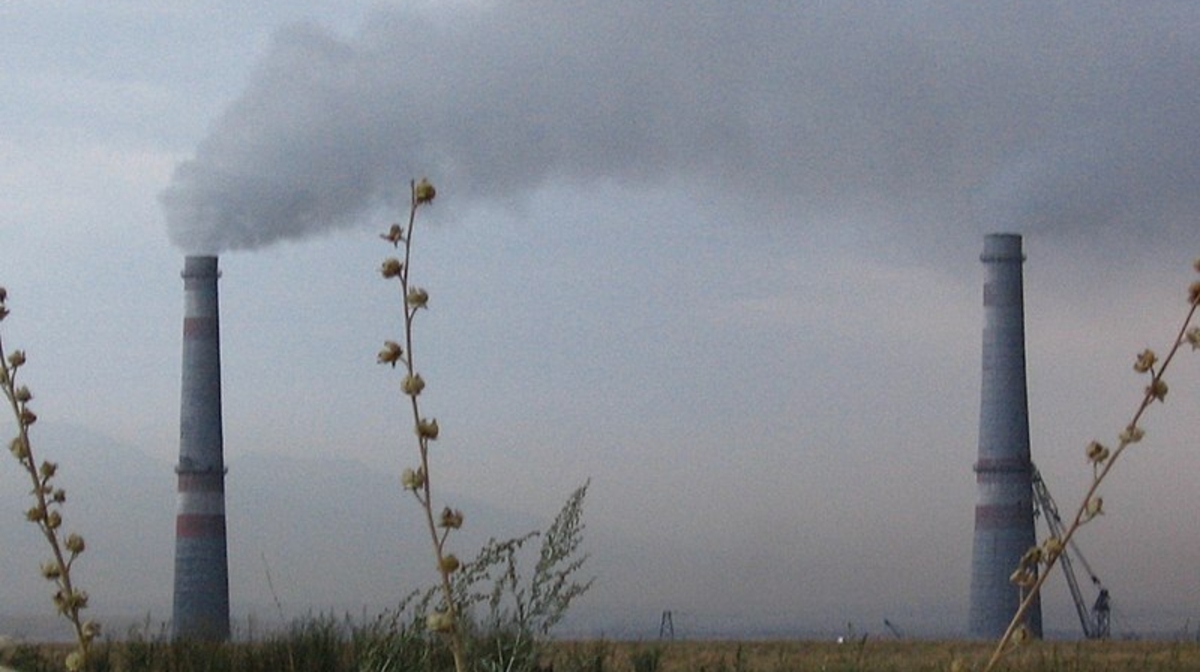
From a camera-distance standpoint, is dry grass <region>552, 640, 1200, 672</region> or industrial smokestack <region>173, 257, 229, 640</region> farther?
industrial smokestack <region>173, 257, 229, 640</region>

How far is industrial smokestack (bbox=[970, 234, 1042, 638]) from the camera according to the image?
3988 cm

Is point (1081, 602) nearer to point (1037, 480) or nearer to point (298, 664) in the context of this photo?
point (1037, 480)

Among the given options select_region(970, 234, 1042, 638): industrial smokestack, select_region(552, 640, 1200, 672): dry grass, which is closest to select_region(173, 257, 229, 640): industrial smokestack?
select_region(970, 234, 1042, 638): industrial smokestack

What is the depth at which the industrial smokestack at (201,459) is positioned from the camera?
4000cm

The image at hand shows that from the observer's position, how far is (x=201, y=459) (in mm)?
40250

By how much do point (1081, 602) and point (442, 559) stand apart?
45772 mm

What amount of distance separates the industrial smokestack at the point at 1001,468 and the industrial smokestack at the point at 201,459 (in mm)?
16170

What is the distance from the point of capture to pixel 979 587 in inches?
1597

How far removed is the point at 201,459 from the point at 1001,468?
1701cm

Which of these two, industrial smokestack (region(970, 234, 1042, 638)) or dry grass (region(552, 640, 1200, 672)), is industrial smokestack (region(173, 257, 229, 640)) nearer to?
industrial smokestack (region(970, 234, 1042, 638))

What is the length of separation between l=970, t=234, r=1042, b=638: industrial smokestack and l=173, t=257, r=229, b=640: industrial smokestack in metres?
16.2

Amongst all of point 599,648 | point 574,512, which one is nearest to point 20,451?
point 574,512

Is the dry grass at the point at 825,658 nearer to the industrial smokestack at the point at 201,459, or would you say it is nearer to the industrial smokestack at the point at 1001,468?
the industrial smokestack at the point at 1001,468

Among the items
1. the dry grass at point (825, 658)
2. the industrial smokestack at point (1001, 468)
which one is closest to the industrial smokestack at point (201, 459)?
the industrial smokestack at point (1001, 468)
